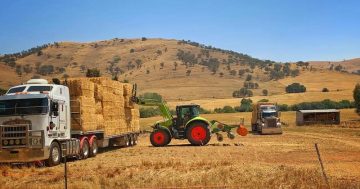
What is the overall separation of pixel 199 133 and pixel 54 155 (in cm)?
1124

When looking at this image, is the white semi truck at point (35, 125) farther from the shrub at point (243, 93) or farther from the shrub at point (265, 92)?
the shrub at point (265, 92)

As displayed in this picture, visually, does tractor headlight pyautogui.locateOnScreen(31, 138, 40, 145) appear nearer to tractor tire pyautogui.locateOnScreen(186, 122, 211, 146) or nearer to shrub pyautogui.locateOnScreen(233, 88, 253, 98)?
tractor tire pyautogui.locateOnScreen(186, 122, 211, 146)

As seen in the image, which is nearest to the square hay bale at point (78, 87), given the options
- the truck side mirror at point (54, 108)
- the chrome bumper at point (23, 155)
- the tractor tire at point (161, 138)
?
the truck side mirror at point (54, 108)

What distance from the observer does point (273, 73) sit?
149625 mm

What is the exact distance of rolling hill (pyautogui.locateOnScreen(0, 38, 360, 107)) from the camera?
11919 cm

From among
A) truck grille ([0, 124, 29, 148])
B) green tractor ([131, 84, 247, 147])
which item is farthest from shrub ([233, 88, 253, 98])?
truck grille ([0, 124, 29, 148])

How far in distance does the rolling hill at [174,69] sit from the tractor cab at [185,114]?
215 feet

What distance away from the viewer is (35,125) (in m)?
20.8

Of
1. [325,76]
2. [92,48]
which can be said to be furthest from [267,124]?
[92,48]

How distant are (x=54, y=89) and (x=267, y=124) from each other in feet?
85.3

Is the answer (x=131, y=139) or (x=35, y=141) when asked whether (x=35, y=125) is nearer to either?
(x=35, y=141)

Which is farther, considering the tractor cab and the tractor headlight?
the tractor cab

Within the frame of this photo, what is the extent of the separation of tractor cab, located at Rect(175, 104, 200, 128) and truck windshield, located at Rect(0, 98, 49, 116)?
11.5 m

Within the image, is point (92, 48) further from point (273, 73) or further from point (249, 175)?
point (249, 175)
